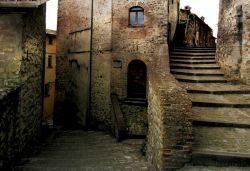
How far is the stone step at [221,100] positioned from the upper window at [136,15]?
5440mm

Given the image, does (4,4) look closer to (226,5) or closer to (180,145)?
(180,145)

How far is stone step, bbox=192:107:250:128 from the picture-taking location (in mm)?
6734

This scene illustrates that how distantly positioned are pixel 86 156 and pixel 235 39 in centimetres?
654

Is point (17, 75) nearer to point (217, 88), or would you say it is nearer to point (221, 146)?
point (221, 146)

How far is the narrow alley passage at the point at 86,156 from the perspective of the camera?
21.6ft

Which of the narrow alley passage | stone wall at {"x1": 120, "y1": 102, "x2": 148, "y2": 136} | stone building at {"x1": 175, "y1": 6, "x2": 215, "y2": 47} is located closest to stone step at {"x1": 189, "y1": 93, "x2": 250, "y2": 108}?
the narrow alley passage

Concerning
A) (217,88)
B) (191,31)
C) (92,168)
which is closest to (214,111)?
(217,88)

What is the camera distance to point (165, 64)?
9.66 m

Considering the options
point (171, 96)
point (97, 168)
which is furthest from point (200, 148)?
point (97, 168)

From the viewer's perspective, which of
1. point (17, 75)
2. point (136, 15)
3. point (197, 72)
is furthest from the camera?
point (136, 15)

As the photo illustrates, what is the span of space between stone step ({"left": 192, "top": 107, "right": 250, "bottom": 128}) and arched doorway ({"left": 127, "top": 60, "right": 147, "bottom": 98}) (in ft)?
17.9

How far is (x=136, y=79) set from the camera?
1305 centimetres

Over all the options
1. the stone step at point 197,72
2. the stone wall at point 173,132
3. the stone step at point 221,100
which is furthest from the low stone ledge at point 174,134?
the stone step at point 197,72

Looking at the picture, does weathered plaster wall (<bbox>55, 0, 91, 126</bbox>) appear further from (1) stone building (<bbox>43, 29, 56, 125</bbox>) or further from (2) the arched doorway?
(1) stone building (<bbox>43, 29, 56, 125</bbox>)
